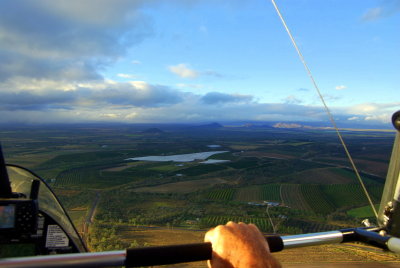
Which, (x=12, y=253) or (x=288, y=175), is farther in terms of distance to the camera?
(x=288, y=175)

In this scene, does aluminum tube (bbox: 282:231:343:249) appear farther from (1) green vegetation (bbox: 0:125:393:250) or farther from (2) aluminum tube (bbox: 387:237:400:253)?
(1) green vegetation (bbox: 0:125:393:250)

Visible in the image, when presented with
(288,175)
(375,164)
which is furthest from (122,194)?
(375,164)

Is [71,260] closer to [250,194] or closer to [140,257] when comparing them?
[140,257]

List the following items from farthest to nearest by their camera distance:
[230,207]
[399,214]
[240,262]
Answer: [230,207]
[399,214]
[240,262]

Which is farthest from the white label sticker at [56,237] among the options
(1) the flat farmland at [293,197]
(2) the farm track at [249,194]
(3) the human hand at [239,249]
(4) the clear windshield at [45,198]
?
(2) the farm track at [249,194]

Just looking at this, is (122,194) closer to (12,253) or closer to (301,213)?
(301,213)

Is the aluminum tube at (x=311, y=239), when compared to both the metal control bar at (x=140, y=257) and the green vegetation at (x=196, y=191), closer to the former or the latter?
the metal control bar at (x=140, y=257)

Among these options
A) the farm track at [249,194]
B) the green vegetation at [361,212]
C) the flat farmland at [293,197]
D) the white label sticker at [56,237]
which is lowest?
the farm track at [249,194]
